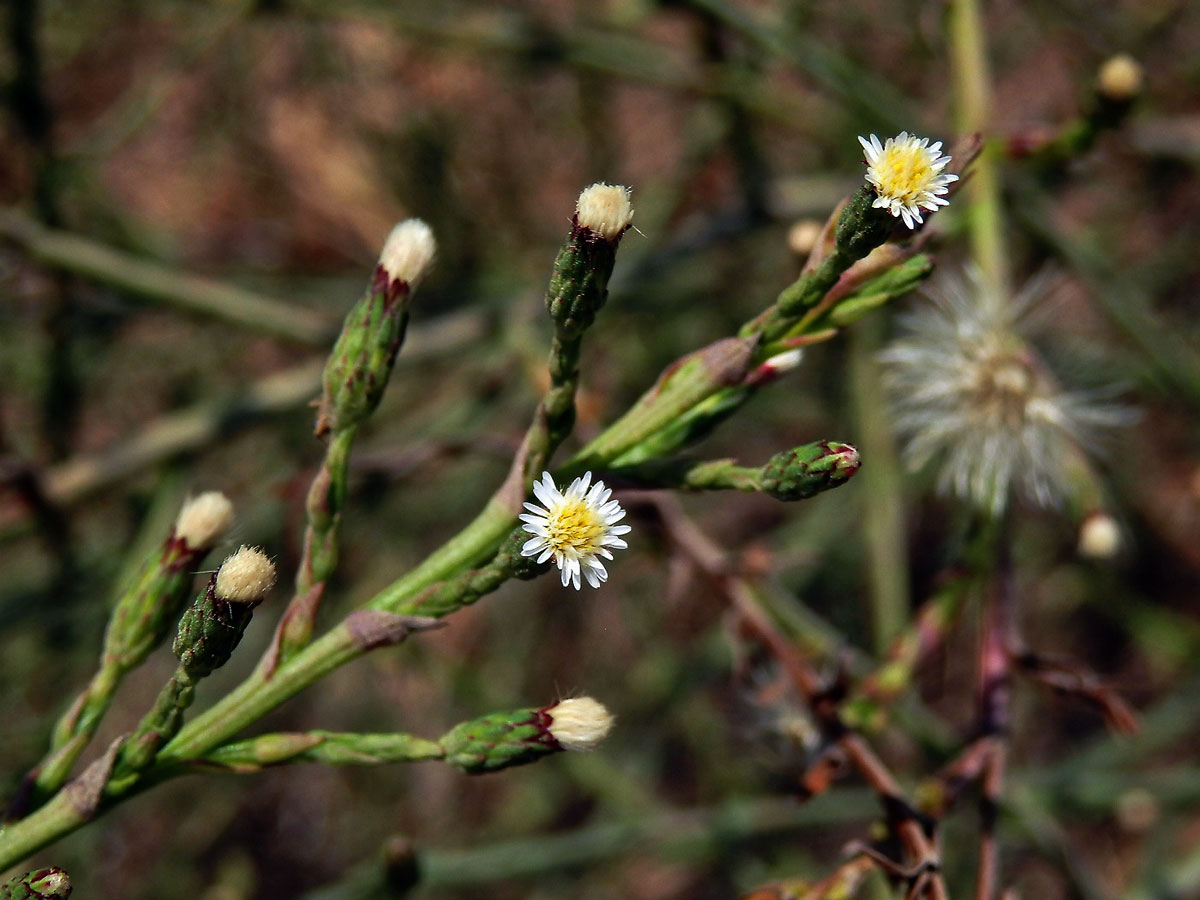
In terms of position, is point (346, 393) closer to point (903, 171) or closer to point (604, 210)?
point (604, 210)

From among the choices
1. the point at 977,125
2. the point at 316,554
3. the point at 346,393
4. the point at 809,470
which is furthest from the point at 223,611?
the point at 977,125

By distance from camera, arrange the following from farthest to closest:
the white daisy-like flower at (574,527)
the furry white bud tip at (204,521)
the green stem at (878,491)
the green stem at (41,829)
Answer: the green stem at (878,491) → the furry white bud tip at (204,521) → the green stem at (41,829) → the white daisy-like flower at (574,527)

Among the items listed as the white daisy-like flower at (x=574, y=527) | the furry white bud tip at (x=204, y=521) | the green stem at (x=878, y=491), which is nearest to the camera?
the white daisy-like flower at (x=574, y=527)

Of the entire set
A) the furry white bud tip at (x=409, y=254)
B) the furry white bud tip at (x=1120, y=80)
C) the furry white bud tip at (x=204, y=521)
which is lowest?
the furry white bud tip at (x=204, y=521)

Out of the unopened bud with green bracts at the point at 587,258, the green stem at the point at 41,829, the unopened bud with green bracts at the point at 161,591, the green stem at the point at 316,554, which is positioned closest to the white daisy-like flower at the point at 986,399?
the unopened bud with green bracts at the point at 587,258

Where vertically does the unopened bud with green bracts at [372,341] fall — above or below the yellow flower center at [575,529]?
above

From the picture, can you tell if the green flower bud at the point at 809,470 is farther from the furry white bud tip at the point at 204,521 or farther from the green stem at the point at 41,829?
the green stem at the point at 41,829

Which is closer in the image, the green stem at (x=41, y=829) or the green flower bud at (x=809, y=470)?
the green flower bud at (x=809, y=470)
